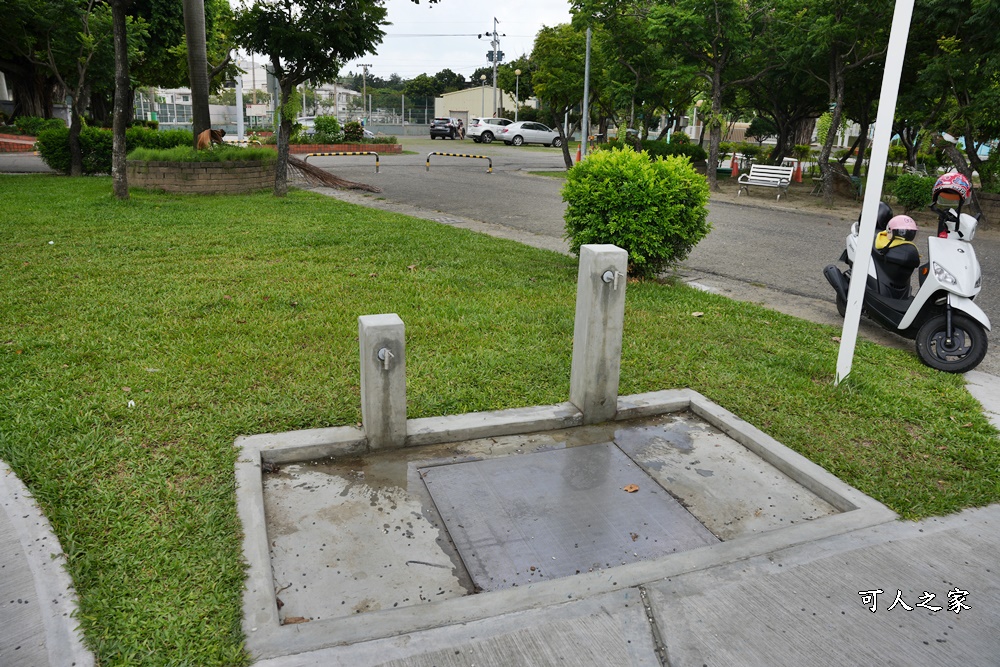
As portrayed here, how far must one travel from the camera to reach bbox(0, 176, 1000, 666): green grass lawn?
9.34ft

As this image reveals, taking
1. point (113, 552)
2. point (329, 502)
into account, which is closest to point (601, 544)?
point (329, 502)

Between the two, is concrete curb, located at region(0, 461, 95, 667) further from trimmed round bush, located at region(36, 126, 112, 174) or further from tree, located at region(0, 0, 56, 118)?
tree, located at region(0, 0, 56, 118)

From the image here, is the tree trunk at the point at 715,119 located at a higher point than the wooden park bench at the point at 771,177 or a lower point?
higher

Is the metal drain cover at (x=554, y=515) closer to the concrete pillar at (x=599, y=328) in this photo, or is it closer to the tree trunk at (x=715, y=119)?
the concrete pillar at (x=599, y=328)

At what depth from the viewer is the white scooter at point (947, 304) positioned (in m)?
5.09

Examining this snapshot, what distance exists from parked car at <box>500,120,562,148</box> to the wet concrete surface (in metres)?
39.1

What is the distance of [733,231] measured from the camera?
1233 centimetres

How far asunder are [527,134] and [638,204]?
3594cm

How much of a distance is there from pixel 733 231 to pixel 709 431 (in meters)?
8.84

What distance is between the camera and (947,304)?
5168 mm

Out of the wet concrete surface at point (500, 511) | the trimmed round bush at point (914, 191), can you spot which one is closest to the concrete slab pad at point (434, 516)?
the wet concrete surface at point (500, 511)

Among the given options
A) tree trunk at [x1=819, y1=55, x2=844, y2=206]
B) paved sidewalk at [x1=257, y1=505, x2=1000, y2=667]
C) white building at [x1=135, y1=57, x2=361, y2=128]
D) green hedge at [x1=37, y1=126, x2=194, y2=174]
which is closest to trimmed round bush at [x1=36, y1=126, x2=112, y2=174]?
green hedge at [x1=37, y1=126, x2=194, y2=174]

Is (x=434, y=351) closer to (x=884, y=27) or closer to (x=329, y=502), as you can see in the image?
(x=329, y=502)

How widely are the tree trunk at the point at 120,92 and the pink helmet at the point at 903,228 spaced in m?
10.7
